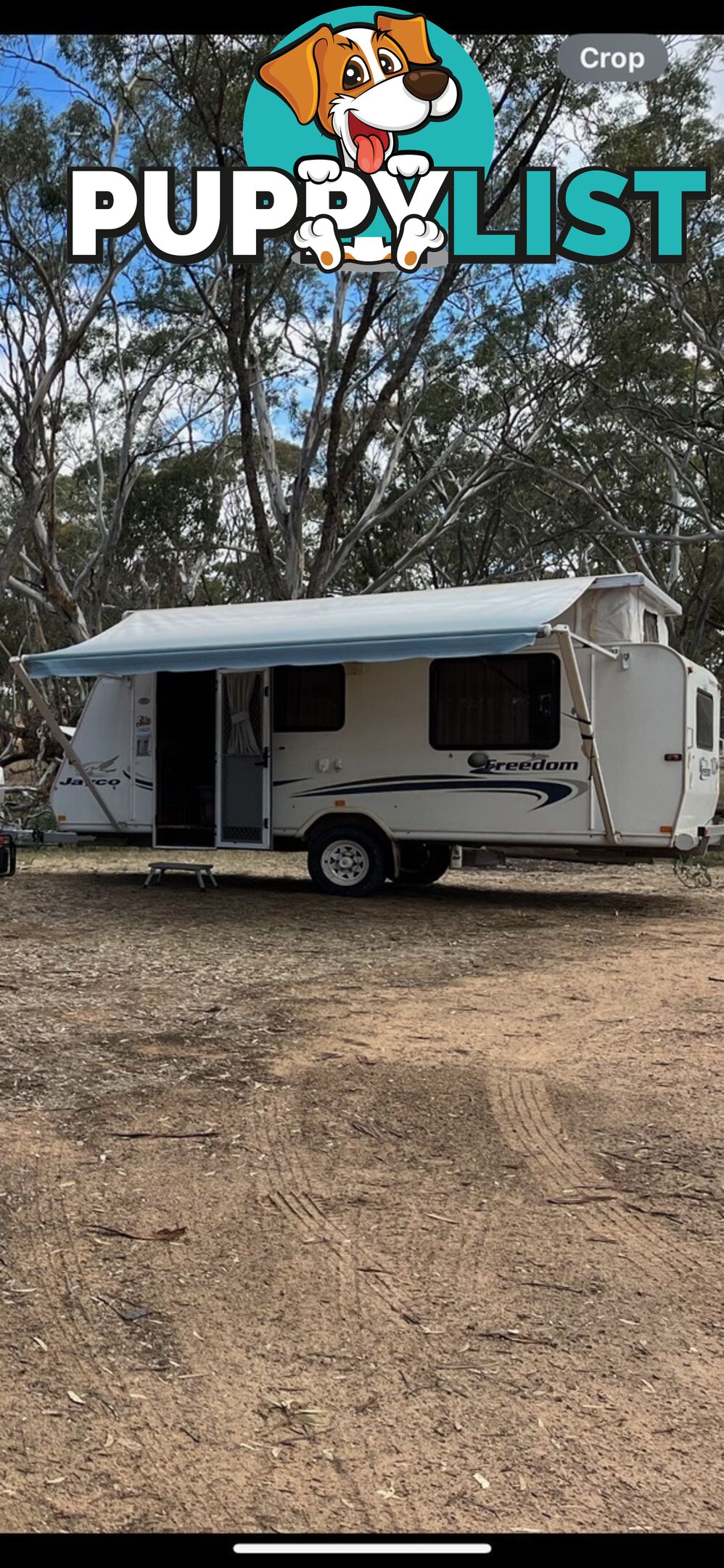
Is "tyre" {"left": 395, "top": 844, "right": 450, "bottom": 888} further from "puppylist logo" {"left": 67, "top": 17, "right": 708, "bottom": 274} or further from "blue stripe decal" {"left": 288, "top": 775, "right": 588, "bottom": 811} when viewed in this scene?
"puppylist logo" {"left": 67, "top": 17, "right": 708, "bottom": 274}

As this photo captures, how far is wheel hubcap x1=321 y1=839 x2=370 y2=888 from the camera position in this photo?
11.3 meters

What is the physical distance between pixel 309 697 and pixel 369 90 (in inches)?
214

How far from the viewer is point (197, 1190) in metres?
3.91

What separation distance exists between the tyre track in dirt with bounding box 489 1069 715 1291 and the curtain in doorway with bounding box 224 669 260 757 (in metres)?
6.81

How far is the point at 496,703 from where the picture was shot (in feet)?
35.1

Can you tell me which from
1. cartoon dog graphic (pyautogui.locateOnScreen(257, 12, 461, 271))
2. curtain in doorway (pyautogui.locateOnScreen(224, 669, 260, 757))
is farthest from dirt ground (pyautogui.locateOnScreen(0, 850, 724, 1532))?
cartoon dog graphic (pyautogui.locateOnScreen(257, 12, 461, 271))

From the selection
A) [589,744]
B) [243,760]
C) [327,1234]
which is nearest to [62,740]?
[243,760]

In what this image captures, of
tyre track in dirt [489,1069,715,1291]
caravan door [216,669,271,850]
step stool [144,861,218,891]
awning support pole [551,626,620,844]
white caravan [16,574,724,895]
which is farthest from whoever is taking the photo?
step stool [144,861,218,891]

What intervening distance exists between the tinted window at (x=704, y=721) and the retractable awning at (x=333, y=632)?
140 cm
